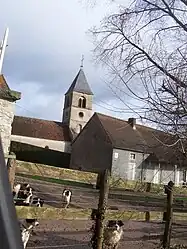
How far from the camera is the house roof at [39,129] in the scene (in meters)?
69.6

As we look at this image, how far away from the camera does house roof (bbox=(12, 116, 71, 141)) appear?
228 feet

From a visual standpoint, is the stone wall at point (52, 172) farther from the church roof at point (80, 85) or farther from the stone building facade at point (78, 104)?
the church roof at point (80, 85)

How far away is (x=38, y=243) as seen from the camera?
827 centimetres

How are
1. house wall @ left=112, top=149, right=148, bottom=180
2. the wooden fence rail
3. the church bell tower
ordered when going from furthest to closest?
1. the church bell tower
2. house wall @ left=112, top=149, right=148, bottom=180
3. the wooden fence rail

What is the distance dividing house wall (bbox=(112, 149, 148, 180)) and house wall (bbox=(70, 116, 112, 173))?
2.85 ft

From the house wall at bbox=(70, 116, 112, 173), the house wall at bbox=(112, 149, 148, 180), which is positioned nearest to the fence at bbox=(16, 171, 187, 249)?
the house wall at bbox=(70, 116, 112, 173)

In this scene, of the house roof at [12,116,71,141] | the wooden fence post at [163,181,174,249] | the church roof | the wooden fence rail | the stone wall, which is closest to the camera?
the wooden fence rail

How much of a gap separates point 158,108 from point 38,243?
12.0ft

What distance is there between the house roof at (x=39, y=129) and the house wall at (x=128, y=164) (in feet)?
66.5

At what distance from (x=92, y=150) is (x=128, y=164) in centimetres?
548

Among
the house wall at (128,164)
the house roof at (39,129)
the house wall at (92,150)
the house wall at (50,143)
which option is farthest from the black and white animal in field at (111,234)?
the house roof at (39,129)

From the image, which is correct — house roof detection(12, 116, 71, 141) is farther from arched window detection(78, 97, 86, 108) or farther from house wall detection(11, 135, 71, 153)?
arched window detection(78, 97, 86, 108)

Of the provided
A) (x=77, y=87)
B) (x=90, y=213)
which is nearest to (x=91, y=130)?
(x=77, y=87)

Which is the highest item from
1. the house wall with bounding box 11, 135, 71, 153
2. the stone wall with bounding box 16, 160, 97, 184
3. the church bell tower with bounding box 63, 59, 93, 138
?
the church bell tower with bounding box 63, 59, 93, 138
